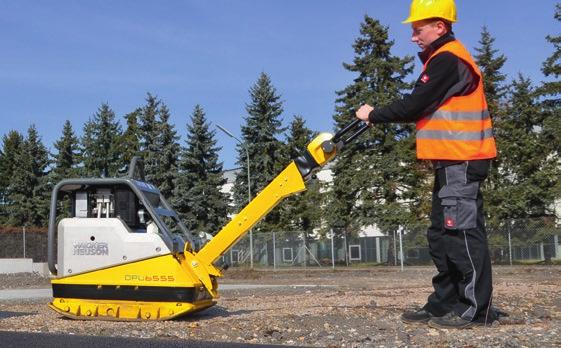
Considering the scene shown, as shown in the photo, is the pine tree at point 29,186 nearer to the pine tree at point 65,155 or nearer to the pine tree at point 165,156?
the pine tree at point 65,155

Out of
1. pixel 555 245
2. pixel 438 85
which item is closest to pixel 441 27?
pixel 438 85

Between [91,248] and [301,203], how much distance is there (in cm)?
4035

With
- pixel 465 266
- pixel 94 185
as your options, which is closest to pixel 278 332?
pixel 465 266

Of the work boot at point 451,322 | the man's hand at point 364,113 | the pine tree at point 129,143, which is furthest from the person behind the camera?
the pine tree at point 129,143

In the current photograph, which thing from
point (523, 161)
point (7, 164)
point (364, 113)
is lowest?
point (364, 113)

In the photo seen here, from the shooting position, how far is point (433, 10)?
484 cm

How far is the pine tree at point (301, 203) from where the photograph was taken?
44469 millimetres

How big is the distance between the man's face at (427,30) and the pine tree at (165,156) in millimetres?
46182

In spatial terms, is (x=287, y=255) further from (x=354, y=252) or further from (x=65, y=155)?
(x=65, y=155)

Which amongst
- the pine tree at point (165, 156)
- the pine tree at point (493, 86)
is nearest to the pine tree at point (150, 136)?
the pine tree at point (165, 156)

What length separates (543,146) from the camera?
3641 cm

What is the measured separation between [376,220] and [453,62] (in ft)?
117

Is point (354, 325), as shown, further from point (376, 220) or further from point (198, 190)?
point (198, 190)

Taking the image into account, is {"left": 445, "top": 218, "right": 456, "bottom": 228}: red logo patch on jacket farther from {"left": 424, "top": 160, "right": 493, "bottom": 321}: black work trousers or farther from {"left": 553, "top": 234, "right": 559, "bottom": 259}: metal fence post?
Answer: {"left": 553, "top": 234, "right": 559, "bottom": 259}: metal fence post
